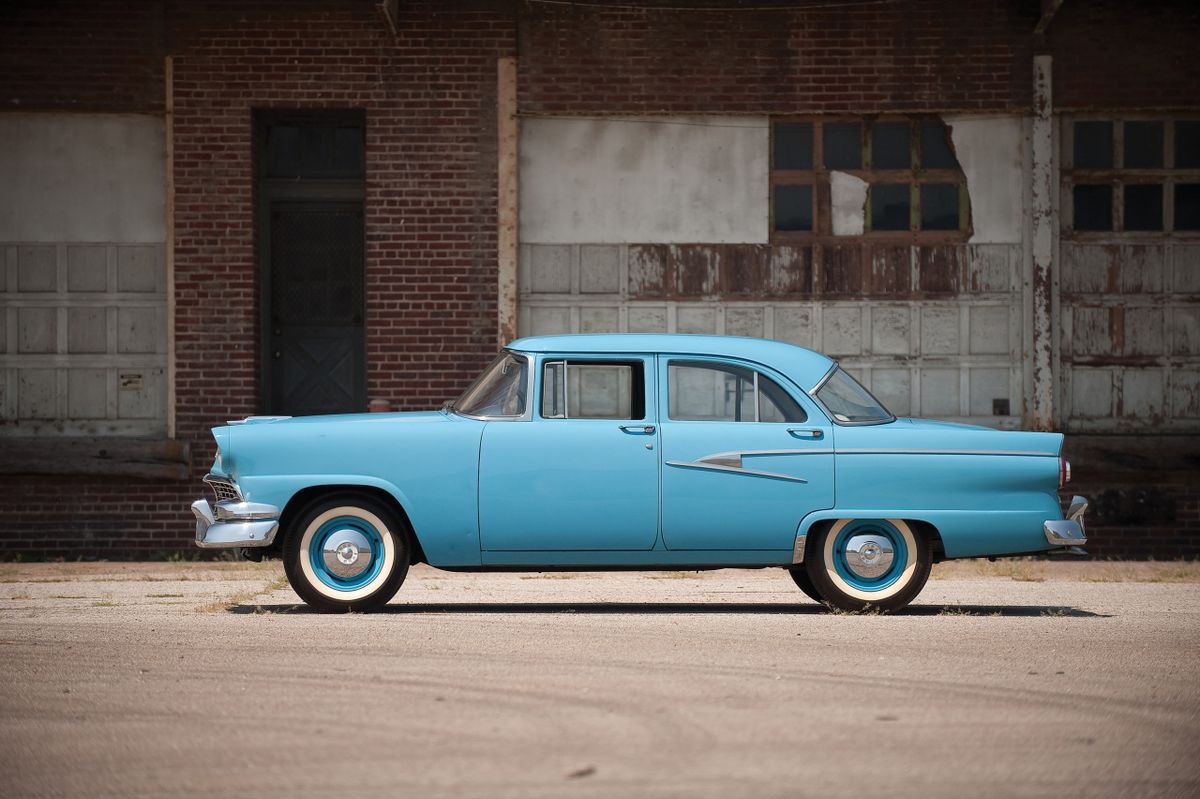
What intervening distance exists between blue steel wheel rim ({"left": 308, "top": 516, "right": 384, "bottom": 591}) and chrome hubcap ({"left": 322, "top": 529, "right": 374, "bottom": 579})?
0.02m


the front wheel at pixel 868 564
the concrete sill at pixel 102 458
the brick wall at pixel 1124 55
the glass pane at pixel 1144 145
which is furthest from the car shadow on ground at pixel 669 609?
the brick wall at pixel 1124 55

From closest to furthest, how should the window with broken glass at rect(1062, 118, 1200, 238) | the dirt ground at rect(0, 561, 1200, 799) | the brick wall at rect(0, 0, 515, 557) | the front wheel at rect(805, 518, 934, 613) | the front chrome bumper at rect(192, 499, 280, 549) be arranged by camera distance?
the dirt ground at rect(0, 561, 1200, 799)
the front chrome bumper at rect(192, 499, 280, 549)
the front wheel at rect(805, 518, 934, 613)
the brick wall at rect(0, 0, 515, 557)
the window with broken glass at rect(1062, 118, 1200, 238)

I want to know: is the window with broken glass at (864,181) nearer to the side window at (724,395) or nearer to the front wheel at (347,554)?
the side window at (724,395)

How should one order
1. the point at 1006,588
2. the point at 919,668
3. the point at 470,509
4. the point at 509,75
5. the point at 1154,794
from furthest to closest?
the point at 509,75 < the point at 1006,588 < the point at 470,509 < the point at 919,668 < the point at 1154,794

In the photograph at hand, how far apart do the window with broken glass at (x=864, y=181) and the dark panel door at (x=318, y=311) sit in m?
3.89

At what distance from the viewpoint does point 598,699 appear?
21.2ft

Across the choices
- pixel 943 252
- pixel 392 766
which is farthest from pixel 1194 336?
pixel 392 766

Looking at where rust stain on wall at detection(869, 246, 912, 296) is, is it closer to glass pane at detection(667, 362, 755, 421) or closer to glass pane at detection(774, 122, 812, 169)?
glass pane at detection(774, 122, 812, 169)

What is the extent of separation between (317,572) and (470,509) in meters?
0.95

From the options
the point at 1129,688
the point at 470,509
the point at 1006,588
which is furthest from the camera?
the point at 1006,588

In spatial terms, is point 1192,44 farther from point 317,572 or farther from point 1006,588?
point 317,572

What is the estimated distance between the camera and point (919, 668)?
7316mm

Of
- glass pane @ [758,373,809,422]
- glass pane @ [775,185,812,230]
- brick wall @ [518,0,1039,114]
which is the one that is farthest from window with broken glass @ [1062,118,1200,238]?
glass pane @ [758,373,809,422]

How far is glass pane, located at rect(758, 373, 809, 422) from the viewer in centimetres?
978
